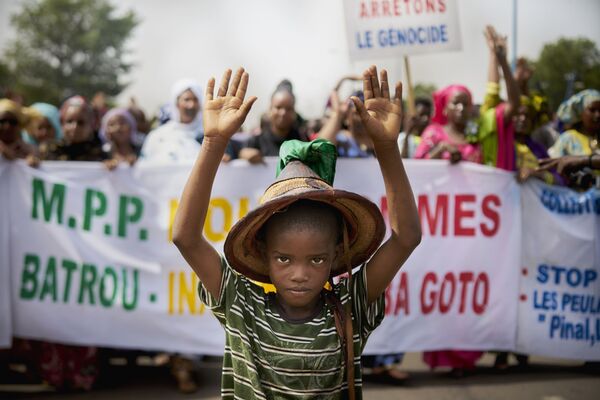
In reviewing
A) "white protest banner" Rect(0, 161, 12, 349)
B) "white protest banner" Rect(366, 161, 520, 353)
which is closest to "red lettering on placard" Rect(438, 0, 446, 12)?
"white protest banner" Rect(366, 161, 520, 353)

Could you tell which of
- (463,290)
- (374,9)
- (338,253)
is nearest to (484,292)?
(463,290)

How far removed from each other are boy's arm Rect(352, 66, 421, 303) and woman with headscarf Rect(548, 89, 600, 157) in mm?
4177

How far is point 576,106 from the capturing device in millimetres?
6223

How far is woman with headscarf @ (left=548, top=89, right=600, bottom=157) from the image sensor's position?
19.4 feet

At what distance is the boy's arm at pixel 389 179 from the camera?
204cm

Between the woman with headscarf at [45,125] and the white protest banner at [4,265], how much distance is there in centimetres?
170

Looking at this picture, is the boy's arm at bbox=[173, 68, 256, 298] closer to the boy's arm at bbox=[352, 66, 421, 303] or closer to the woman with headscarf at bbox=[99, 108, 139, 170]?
the boy's arm at bbox=[352, 66, 421, 303]

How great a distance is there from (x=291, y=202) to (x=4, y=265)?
3.59m

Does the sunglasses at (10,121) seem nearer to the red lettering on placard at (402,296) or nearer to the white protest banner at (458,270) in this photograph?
the white protest banner at (458,270)

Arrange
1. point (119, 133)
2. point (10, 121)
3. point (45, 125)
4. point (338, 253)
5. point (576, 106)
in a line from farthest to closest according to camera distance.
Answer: point (45, 125)
point (576, 106)
point (119, 133)
point (10, 121)
point (338, 253)

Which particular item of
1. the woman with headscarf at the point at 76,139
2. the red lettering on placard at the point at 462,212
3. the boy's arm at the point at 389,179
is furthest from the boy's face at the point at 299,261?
the woman with headscarf at the point at 76,139

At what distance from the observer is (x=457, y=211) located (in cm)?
512

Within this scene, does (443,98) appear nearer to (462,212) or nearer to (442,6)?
(442,6)

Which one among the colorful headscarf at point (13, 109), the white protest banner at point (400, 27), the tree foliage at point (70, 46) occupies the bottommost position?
the colorful headscarf at point (13, 109)
